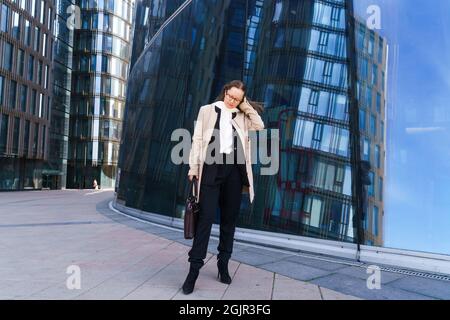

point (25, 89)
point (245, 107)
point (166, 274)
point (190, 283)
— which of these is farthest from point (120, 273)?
point (25, 89)

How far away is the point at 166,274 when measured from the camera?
15.1ft

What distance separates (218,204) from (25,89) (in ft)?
135

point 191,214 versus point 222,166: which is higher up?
point 222,166

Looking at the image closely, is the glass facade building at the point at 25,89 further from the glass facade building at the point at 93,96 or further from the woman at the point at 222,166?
the woman at the point at 222,166

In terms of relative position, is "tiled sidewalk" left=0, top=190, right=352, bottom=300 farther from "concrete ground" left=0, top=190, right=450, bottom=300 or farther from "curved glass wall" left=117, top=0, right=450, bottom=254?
"curved glass wall" left=117, top=0, right=450, bottom=254

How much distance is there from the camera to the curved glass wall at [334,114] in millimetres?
5375

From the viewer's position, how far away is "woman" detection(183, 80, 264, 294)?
3.88 metres

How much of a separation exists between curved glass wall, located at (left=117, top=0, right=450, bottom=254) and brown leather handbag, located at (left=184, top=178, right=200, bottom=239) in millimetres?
2731

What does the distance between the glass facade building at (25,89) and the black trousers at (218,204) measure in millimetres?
36994

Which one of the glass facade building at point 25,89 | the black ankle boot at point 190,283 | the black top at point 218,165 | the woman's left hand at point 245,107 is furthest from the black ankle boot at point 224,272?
the glass facade building at point 25,89

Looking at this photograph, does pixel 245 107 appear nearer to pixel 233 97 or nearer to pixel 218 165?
pixel 233 97

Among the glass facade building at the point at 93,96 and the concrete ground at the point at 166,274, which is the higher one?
the glass facade building at the point at 93,96

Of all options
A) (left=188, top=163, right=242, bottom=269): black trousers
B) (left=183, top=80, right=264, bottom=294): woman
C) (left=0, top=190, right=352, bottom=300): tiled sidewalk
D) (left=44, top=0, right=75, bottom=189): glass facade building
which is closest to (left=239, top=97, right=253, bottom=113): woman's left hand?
(left=183, top=80, right=264, bottom=294): woman
